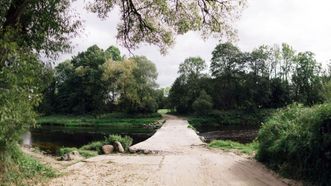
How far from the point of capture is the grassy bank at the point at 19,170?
996 centimetres

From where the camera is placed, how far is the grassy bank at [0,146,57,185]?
9.96 m

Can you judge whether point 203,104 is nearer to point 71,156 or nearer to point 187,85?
point 187,85

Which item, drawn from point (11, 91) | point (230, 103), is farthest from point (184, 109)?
point (11, 91)

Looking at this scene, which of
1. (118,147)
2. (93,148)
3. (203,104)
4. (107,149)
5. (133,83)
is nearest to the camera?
(107,149)

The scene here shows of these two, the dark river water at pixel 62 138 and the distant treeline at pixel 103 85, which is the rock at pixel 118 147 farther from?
the distant treeline at pixel 103 85

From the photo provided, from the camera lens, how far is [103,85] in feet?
213

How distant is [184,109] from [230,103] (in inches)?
351

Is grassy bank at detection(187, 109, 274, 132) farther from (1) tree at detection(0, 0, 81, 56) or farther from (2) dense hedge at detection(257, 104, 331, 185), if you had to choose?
(1) tree at detection(0, 0, 81, 56)

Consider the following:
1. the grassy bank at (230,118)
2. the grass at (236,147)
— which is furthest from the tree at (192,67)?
the grass at (236,147)

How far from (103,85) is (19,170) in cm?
5474

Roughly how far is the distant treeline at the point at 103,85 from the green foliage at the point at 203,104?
7154mm

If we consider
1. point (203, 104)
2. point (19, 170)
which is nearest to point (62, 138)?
point (19, 170)

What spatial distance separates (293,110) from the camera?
15523 mm

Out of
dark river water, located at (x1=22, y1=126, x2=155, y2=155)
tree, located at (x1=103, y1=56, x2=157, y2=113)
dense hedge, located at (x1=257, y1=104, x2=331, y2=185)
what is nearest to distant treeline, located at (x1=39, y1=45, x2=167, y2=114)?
tree, located at (x1=103, y1=56, x2=157, y2=113)
